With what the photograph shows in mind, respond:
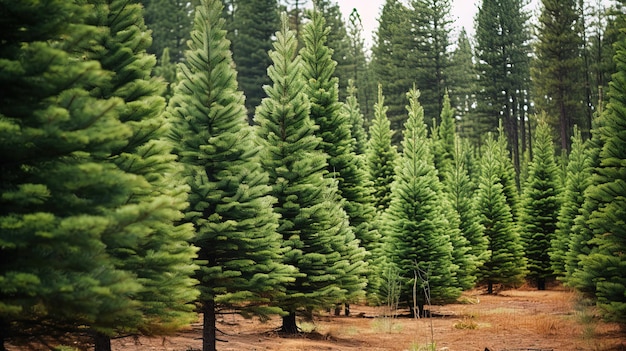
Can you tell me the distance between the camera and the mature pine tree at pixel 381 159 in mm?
27438

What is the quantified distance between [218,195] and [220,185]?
0.25 meters

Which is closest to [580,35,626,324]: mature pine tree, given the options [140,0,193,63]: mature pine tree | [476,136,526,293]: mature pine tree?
[476,136,526,293]: mature pine tree

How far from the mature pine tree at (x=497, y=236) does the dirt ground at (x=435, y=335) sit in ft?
23.5

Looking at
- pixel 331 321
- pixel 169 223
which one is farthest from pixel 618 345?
pixel 169 223

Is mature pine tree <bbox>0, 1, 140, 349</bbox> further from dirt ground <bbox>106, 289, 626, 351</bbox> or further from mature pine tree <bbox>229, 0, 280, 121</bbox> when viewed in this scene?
mature pine tree <bbox>229, 0, 280, 121</bbox>

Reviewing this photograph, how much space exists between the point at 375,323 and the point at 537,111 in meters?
43.2

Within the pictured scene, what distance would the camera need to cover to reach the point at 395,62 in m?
53.3

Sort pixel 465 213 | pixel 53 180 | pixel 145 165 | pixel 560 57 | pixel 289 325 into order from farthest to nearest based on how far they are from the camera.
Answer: pixel 560 57 → pixel 465 213 → pixel 289 325 → pixel 145 165 → pixel 53 180

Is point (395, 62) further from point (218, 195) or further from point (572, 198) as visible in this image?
point (218, 195)

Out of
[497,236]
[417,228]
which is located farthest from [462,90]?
[417,228]

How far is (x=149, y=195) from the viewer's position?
8719mm

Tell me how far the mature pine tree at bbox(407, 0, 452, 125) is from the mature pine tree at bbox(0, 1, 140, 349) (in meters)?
47.7

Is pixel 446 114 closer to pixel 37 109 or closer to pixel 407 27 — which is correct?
A: pixel 407 27

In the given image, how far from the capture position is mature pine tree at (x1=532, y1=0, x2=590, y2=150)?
47.7 meters
